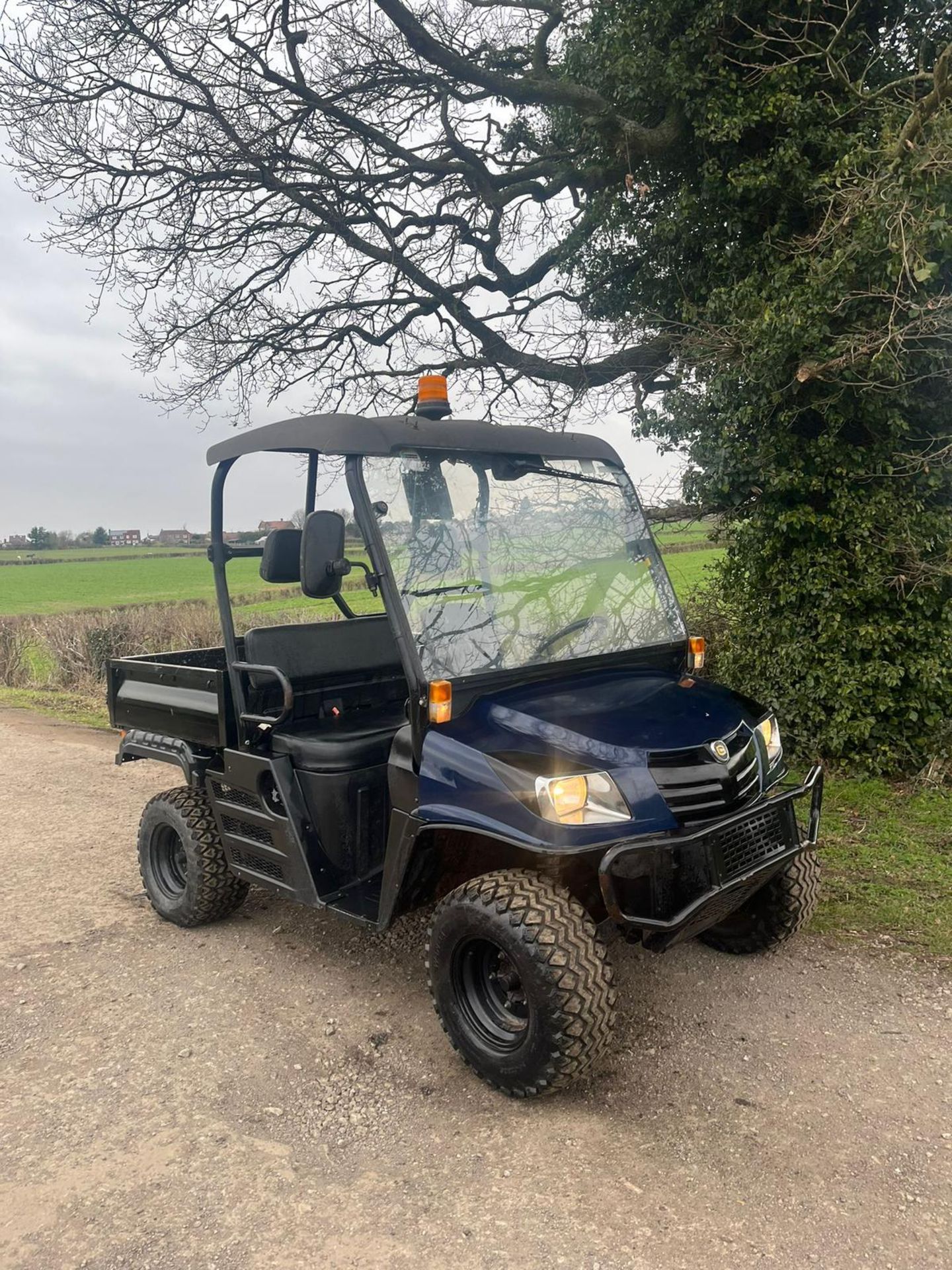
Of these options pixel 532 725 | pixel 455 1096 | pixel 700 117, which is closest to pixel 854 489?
pixel 700 117

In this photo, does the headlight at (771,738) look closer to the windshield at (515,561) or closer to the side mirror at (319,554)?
the windshield at (515,561)

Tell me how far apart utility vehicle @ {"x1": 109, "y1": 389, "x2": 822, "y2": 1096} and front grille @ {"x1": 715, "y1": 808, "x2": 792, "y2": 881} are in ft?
0.03

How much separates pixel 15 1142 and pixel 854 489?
21.1 feet

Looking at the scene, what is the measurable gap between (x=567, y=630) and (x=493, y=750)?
79cm

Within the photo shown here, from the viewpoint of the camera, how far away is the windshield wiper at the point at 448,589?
342 centimetres

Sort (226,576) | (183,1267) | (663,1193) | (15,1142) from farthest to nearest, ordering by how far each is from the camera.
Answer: (226,576) < (15,1142) < (663,1193) < (183,1267)

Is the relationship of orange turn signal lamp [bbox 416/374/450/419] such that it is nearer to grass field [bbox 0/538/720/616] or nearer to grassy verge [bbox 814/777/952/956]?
grassy verge [bbox 814/777/952/956]

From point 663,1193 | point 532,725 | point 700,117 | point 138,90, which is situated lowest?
point 663,1193

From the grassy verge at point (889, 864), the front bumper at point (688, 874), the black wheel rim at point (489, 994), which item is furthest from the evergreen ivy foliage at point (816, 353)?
the black wheel rim at point (489, 994)

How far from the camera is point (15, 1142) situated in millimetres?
2988

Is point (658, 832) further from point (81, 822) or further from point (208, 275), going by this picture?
point (208, 275)

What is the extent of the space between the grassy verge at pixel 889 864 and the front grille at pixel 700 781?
5.45 ft

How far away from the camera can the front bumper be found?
2914 mm

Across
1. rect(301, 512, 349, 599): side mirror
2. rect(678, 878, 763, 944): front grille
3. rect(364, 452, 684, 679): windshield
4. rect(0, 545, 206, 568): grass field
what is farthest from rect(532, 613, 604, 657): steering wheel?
rect(0, 545, 206, 568): grass field
